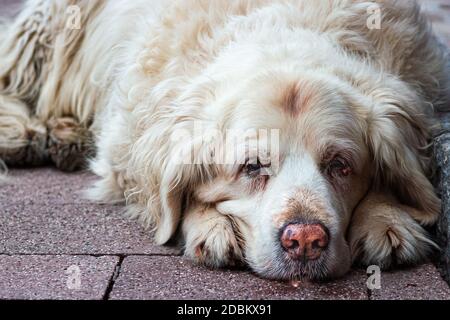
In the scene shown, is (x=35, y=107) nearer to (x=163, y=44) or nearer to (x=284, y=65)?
(x=163, y=44)

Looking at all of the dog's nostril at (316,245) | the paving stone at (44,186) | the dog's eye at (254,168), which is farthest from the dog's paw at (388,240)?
the paving stone at (44,186)

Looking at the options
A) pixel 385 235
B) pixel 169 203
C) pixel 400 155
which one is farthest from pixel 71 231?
pixel 400 155

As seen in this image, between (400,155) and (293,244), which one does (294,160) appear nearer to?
A: (293,244)

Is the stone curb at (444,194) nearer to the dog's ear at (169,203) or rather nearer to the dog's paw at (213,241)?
the dog's paw at (213,241)

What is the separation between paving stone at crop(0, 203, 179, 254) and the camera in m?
4.14

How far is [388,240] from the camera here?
3.98m

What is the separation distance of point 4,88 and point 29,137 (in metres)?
0.60

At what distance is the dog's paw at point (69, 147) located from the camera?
5602 millimetres

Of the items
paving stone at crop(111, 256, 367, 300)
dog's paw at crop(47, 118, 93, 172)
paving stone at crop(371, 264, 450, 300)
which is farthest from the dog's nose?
dog's paw at crop(47, 118, 93, 172)

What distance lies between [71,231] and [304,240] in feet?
4.33

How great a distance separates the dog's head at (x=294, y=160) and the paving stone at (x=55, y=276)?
0.46m

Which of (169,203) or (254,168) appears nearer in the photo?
(254,168)

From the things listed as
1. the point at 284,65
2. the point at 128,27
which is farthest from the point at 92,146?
the point at 284,65

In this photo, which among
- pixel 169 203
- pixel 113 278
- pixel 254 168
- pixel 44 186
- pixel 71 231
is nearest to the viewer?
pixel 113 278
